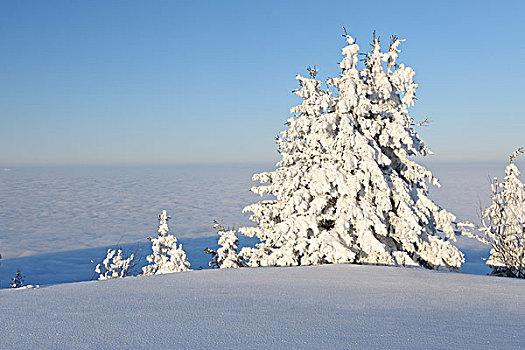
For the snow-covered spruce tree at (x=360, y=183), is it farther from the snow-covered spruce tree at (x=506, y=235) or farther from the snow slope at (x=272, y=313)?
the snow slope at (x=272, y=313)

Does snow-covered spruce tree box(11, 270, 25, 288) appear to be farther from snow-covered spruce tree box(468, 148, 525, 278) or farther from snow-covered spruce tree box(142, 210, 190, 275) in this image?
snow-covered spruce tree box(468, 148, 525, 278)

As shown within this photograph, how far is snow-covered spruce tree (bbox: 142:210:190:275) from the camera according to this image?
18172 mm

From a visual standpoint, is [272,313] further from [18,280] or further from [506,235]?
[18,280]

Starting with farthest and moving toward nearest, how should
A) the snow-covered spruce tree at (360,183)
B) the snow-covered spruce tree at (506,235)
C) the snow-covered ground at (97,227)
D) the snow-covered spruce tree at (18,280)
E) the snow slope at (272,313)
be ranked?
1. the snow-covered ground at (97,227)
2. the snow-covered spruce tree at (18,280)
3. the snow-covered spruce tree at (360,183)
4. the snow-covered spruce tree at (506,235)
5. the snow slope at (272,313)

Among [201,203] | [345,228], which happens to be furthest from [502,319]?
[201,203]

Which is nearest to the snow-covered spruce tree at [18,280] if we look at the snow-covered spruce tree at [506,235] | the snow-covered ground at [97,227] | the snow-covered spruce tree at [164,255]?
the snow-covered spruce tree at [164,255]

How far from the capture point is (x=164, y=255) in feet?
64.7

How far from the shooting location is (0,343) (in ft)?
11.2

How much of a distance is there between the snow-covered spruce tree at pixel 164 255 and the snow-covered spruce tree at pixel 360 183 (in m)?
5.82

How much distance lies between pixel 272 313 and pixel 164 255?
646 inches

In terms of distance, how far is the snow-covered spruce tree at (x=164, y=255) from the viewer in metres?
18.2

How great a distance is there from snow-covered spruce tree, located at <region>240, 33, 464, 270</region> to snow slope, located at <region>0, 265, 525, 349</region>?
482cm

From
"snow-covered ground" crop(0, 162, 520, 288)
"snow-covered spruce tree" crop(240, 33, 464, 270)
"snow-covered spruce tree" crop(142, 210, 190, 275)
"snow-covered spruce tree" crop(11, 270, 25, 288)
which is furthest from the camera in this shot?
"snow-covered ground" crop(0, 162, 520, 288)

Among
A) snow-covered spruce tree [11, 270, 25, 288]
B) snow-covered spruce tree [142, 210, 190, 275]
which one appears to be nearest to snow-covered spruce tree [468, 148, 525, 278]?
snow-covered spruce tree [142, 210, 190, 275]
